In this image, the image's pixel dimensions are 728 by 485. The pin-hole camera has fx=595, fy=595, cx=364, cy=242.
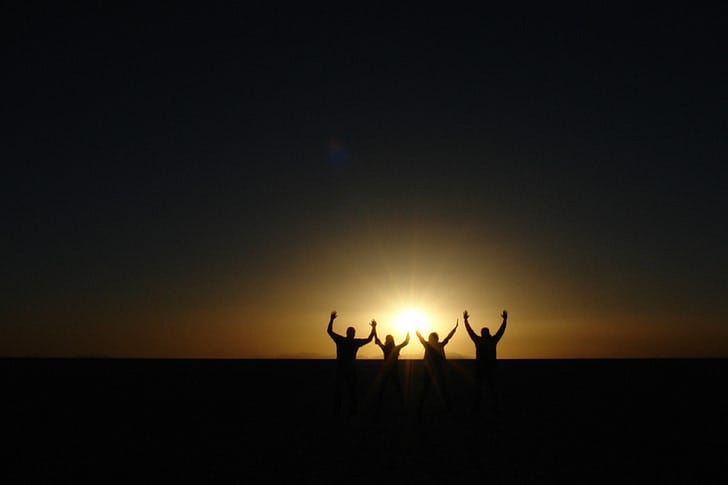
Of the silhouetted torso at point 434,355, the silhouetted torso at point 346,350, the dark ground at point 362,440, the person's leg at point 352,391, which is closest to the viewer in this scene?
the dark ground at point 362,440

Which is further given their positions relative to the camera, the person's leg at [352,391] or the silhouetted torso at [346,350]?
the person's leg at [352,391]

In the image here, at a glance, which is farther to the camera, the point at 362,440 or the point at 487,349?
the point at 487,349

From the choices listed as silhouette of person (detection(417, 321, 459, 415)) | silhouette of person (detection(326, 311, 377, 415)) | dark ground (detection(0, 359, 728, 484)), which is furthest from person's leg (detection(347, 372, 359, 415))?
silhouette of person (detection(417, 321, 459, 415))

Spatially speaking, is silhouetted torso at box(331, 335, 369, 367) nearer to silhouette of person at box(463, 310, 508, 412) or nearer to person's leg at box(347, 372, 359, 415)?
person's leg at box(347, 372, 359, 415)

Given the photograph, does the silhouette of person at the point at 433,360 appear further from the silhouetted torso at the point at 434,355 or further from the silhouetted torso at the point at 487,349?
the silhouetted torso at the point at 487,349

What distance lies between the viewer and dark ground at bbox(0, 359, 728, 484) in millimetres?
9055

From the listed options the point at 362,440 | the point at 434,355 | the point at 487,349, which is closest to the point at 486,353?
the point at 487,349

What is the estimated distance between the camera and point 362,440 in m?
11.8

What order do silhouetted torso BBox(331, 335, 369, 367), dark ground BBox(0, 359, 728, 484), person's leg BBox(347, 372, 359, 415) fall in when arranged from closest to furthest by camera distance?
dark ground BBox(0, 359, 728, 484)
silhouetted torso BBox(331, 335, 369, 367)
person's leg BBox(347, 372, 359, 415)

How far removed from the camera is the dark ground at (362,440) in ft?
29.7

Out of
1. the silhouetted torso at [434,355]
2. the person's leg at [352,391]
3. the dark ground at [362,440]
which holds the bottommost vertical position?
the dark ground at [362,440]

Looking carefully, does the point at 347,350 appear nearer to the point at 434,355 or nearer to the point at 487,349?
the point at 434,355

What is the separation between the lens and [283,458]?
10164 millimetres

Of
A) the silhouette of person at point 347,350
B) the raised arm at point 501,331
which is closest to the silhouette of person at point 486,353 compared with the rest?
the raised arm at point 501,331
